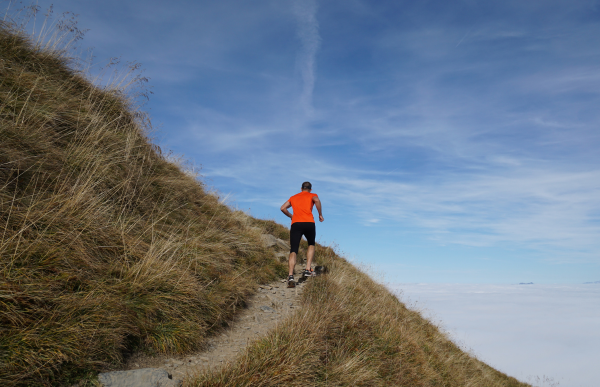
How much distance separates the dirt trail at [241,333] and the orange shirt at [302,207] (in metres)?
1.78

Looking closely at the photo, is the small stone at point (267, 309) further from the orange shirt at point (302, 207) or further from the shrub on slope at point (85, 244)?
the orange shirt at point (302, 207)

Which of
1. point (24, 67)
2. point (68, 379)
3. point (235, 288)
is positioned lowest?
point (68, 379)

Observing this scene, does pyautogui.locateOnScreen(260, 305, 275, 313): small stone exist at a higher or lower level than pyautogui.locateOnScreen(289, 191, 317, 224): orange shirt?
lower

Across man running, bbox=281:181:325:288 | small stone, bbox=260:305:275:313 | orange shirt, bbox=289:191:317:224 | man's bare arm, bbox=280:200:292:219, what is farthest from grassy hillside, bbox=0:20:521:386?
orange shirt, bbox=289:191:317:224

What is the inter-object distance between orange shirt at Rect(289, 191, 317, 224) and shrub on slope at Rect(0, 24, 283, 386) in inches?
66.2

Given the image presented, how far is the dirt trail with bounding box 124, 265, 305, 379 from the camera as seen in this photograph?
13.6ft

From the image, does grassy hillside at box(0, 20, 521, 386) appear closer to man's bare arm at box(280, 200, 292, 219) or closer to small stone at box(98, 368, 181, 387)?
small stone at box(98, 368, 181, 387)

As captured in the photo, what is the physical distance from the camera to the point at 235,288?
658cm

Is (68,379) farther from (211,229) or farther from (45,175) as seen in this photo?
(211,229)

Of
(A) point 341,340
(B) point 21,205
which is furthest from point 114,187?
(A) point 341,340

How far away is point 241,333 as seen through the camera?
5.70 meters

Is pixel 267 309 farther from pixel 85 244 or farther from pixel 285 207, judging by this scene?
pixel 85 244

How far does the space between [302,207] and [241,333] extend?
3804mm

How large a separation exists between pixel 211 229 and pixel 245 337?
10.7 feet
